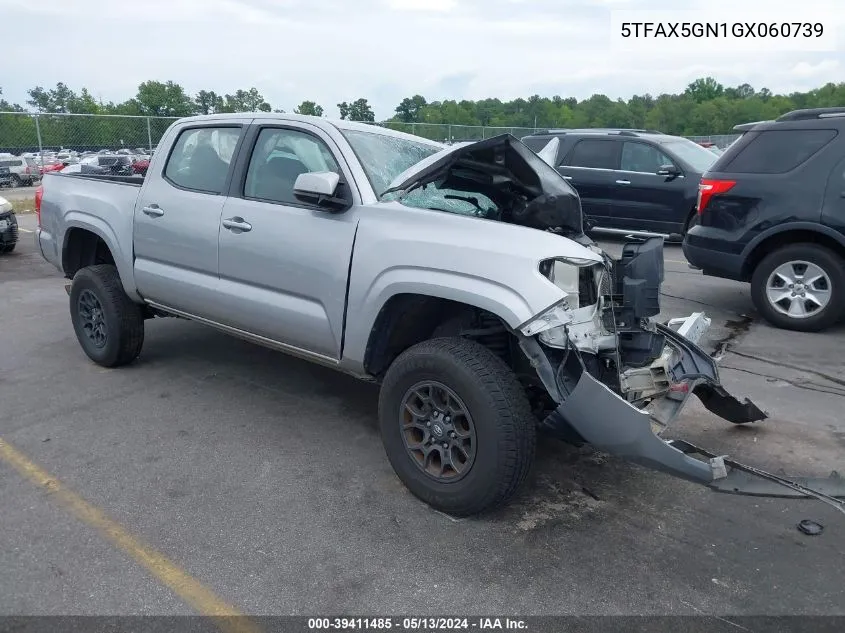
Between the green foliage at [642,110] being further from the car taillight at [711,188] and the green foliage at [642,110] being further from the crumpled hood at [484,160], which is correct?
the crumpled hood at [484,160]

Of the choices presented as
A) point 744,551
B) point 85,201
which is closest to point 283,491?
point 744,551

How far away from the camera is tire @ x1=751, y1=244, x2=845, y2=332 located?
6305mm

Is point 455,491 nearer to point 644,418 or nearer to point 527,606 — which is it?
point 527,606

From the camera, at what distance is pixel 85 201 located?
5.30 metres

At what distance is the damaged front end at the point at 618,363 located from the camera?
3.00 meters

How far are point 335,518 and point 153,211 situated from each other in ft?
8.46

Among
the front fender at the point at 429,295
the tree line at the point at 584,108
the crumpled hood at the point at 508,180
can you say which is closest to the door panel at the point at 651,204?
the crumpled hood at the point at 508,180

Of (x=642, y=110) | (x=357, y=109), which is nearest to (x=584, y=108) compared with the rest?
(x=642, y=110)

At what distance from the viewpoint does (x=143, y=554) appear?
3.04 metres

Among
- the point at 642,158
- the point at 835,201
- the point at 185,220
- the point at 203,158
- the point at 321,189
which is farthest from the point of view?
the point at 642,158

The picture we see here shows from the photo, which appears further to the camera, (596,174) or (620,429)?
(596,174)

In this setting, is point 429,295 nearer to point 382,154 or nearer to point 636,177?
point 382,154

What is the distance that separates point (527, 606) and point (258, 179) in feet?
9.37

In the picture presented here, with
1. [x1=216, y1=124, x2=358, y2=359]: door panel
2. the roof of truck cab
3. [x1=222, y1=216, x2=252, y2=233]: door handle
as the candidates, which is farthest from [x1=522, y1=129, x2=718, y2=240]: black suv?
[x1=222, y1=216, x2=252, y2=233]: door handle
